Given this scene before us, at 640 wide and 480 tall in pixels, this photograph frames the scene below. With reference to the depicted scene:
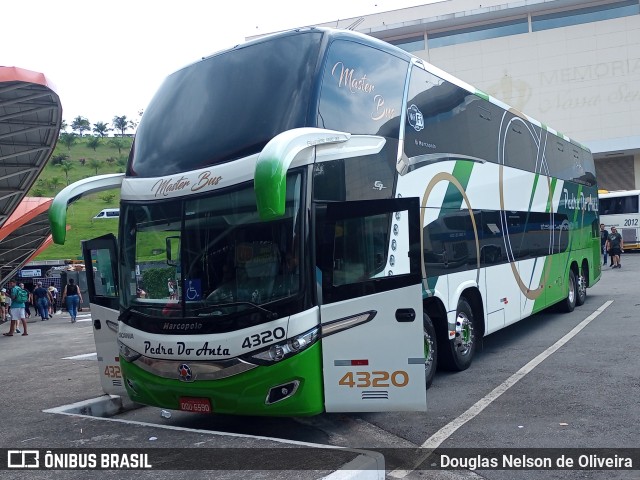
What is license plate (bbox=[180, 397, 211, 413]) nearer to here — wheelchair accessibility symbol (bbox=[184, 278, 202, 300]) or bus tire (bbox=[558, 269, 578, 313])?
wheelchair accessibility symbol (bbox=[184, 278, 202, 300])

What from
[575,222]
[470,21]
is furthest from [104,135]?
[575,222]

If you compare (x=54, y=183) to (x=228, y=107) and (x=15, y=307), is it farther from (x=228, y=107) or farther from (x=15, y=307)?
(x=228, y=107)

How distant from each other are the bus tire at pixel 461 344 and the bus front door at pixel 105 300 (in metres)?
4.15

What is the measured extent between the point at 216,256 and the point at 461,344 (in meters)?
4.39

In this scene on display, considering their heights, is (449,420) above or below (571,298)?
below

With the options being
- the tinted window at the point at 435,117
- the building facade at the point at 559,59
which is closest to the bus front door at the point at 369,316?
the tinted window at the point at 435,117

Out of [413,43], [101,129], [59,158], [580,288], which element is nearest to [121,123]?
[101,129]

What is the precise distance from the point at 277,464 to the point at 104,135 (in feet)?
491

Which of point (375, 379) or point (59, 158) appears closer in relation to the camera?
point (375, 379)

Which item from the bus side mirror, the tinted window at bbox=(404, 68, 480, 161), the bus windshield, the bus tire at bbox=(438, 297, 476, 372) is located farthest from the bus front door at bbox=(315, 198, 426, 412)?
the bus tire at bbox=(438, 297, 476, 372)

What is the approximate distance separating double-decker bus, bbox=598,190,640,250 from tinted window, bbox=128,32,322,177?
109ft

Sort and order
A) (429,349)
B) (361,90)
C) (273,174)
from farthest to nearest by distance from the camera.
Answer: (429,349), (361,90), (273,174)

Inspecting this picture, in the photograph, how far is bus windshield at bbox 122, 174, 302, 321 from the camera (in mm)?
6582

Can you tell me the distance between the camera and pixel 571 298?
1599 centimetres
